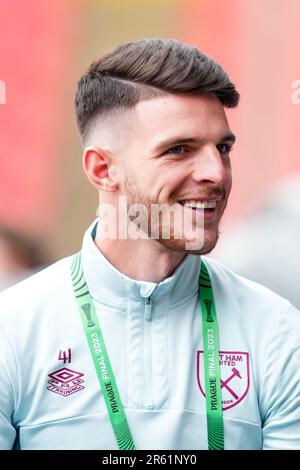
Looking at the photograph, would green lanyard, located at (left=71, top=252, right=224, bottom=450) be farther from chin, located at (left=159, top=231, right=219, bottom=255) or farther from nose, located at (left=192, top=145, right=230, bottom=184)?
nose, located at (left=192, top=145, right=230, bottom=184)

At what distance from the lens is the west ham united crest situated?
2.19 m

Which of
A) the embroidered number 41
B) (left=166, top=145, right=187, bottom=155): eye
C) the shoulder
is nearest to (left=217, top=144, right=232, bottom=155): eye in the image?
(left=166, top=145, right=187, bottom=155): eye

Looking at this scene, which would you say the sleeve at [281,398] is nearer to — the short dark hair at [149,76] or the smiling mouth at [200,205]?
the smiling mouth at [200,205]

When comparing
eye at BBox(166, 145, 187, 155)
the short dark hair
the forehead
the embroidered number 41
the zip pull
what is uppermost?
the short dark hair

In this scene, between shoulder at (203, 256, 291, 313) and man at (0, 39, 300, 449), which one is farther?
shoulder at (203, 256, 291, 313)

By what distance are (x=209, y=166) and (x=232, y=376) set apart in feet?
1.96

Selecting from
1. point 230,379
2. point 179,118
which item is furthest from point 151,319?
point 179,118

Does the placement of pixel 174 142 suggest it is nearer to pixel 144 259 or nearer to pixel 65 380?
pixel 144 259

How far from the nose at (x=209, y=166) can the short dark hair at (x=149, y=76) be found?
172 mm

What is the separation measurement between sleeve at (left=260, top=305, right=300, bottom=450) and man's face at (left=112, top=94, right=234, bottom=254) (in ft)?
1.24

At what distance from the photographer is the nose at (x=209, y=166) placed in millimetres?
2113

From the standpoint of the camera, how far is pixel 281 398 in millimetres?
2191

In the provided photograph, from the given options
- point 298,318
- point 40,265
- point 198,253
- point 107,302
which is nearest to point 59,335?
point 107,302

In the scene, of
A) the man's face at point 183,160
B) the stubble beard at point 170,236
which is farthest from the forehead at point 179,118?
the stubble beard at point 170,236
